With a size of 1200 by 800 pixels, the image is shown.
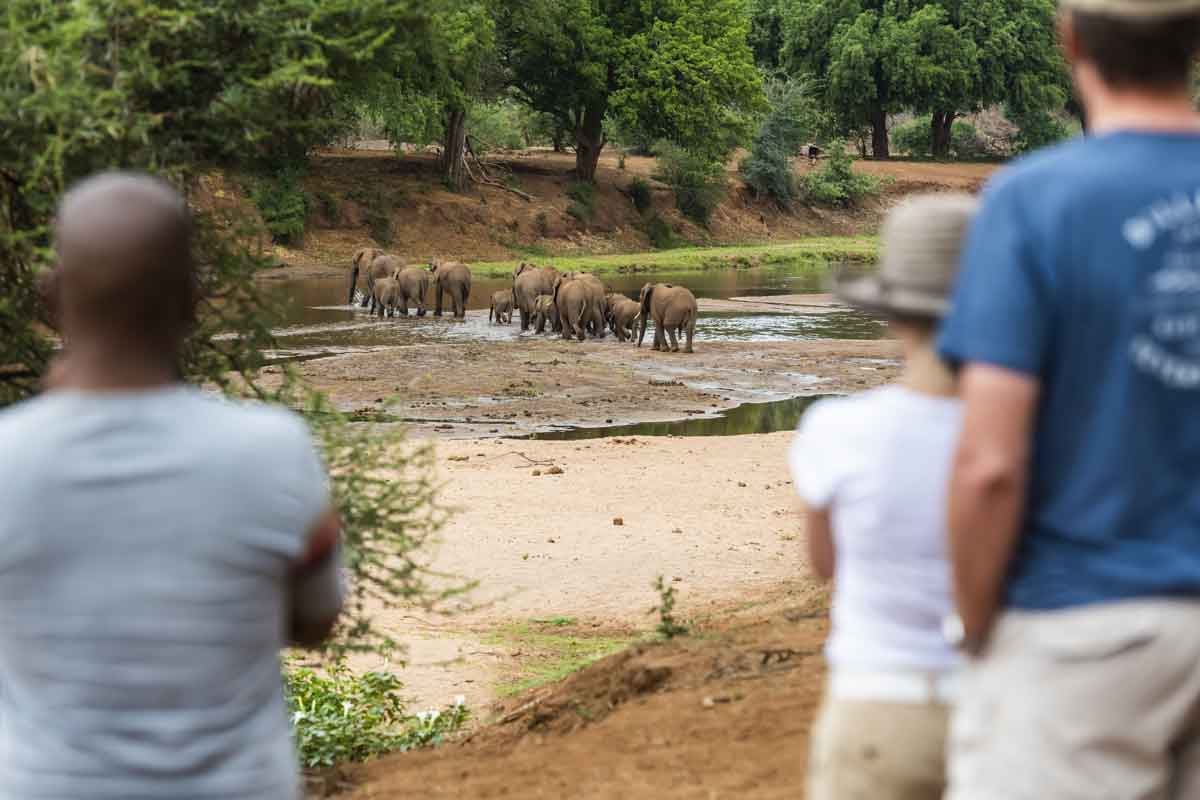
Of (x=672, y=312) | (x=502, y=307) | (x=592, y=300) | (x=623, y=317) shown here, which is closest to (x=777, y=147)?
(x=502, y=307)

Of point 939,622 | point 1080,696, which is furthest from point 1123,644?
point 939,622

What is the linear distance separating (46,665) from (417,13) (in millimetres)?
5225

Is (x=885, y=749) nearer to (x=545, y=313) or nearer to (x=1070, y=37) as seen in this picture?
(x=1070, y=37)

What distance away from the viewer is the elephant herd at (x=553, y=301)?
30219 millimetres

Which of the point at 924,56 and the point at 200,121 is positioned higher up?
the point at 924,56

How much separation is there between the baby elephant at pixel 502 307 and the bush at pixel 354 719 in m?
26.5

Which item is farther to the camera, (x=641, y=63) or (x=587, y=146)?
(x=587, y=146)

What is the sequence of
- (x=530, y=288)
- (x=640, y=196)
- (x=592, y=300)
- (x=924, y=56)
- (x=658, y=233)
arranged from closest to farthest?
(x=592, y=300) < (x=530, y=288) < (x=658, y=233) < (x=640, y=196) < (x=924, y=56)

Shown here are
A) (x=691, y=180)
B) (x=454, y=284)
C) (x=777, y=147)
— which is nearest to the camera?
(x=454, y=284)

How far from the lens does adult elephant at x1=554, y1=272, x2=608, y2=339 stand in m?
31.8

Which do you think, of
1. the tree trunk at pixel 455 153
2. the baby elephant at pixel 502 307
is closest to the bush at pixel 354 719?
the baby elephant at pixel 502 307

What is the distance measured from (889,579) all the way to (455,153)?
53319 mm

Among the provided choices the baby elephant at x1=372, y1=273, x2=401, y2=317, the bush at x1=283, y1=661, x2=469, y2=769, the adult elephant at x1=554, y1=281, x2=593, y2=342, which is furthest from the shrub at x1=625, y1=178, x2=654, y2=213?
the bush at x1=283, y1=661, x2=469, y2=769

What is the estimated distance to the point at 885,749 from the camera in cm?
306
